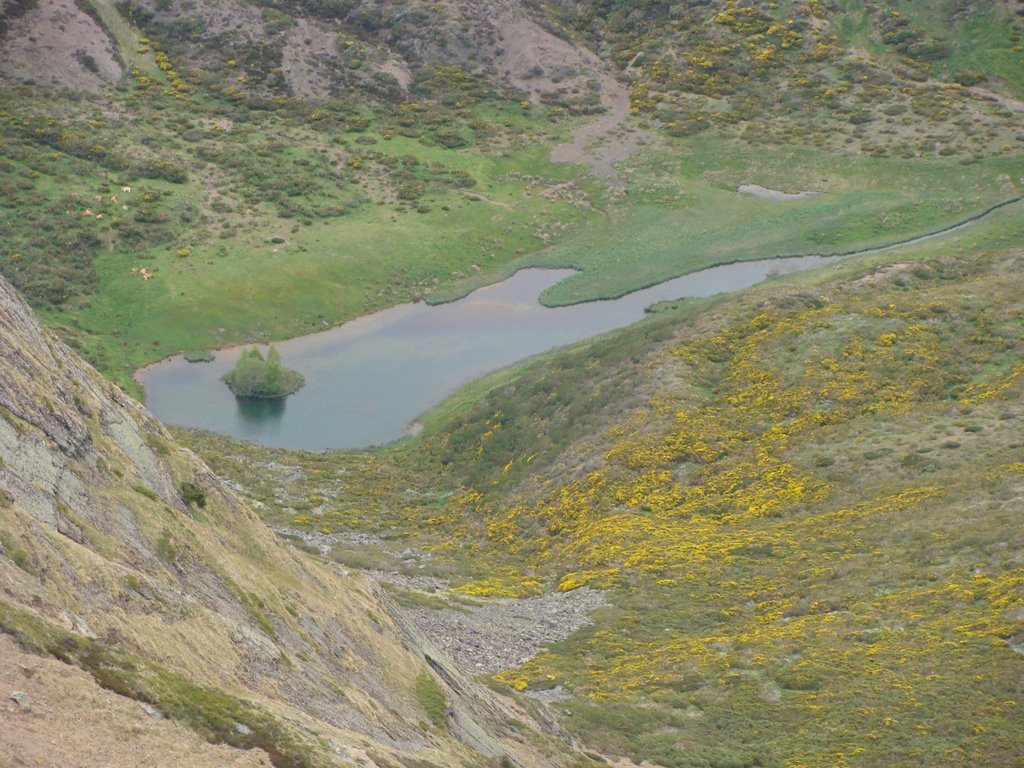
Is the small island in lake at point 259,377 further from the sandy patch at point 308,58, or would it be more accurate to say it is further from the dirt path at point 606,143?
the sandy patch at point 308,58

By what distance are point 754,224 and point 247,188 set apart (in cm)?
7316

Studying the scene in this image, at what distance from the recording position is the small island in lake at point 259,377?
10612 cm

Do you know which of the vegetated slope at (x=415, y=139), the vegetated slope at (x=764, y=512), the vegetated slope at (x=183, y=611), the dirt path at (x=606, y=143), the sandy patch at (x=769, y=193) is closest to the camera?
the vegetated slope at (x=183, y=611)

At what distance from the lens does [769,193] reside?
152 metres

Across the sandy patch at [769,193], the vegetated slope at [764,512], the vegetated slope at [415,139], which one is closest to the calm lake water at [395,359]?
the vegetated slope at [415,139]

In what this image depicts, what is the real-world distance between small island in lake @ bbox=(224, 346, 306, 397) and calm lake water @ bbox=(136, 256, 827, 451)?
1077mm

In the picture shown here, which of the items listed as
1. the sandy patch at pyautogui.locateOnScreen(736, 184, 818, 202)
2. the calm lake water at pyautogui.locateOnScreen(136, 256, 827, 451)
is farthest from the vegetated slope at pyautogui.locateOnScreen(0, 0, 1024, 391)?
the calm lake water at pyautogui.locateOnScreen(136, 256, 827, 451)

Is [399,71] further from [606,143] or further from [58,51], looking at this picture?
[58,51]

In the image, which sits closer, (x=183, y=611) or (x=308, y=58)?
(x=183, y=611)

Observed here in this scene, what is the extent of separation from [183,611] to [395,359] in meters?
90.4

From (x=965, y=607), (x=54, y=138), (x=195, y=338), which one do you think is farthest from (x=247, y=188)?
(x=965, y=607)

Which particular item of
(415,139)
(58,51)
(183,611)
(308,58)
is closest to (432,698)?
(183,611)

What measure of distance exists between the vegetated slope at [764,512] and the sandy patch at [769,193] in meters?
53.6

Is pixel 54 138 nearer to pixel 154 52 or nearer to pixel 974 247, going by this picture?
pixel 154 52
